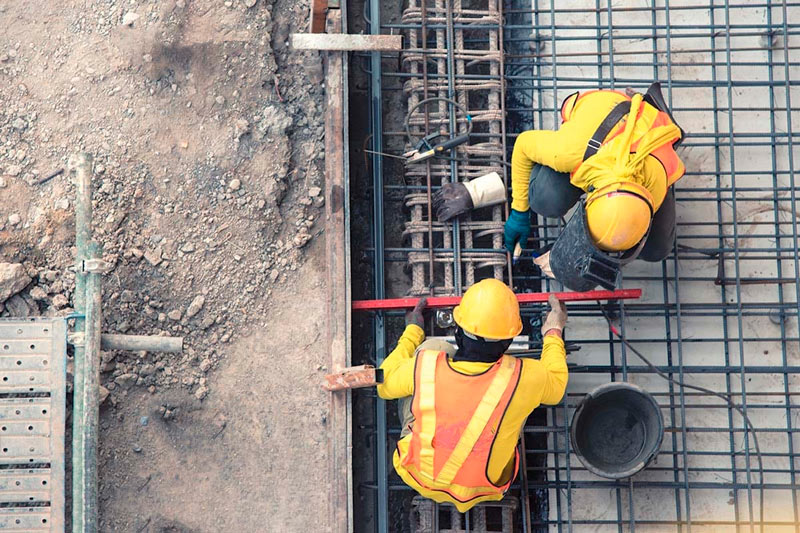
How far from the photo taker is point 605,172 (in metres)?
4.36

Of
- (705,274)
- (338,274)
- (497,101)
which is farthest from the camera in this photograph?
(705,274)

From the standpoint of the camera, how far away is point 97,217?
514 centimetres

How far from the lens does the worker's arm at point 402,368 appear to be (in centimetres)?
446

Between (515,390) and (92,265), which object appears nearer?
(515,390)

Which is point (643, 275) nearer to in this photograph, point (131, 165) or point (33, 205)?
Result: point (131, 165)

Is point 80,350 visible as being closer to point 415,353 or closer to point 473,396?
point 415,353

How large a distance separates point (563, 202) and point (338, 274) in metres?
1.52

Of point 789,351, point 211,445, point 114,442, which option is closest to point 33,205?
point 114,442

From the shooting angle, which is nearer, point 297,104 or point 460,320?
point 460,320

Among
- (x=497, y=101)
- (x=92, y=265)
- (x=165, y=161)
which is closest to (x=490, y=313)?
(x=497, y=101)

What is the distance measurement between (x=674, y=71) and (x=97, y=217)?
164 inches

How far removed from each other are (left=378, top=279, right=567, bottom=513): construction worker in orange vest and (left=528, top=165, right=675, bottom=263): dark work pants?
0.83m

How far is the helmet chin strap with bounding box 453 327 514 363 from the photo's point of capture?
428 centimetres

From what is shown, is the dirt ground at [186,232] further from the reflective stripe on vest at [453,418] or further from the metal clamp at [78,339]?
the reflective stripe on vest at [453,418]
